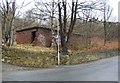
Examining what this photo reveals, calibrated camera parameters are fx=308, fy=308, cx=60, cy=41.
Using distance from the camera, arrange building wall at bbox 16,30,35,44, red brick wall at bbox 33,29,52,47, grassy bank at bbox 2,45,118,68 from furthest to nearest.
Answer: building wall at bbox 16,30,35,44 < red brick wall at bbox 33,29,52,47 < grassy bank at bbox 2,45,118,68

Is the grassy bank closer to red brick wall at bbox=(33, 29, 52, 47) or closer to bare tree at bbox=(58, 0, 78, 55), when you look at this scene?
bare tree at bbox=(58, 0, 78, 55)

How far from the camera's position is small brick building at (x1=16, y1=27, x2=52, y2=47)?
47.8 metres

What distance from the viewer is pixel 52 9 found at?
40844mm

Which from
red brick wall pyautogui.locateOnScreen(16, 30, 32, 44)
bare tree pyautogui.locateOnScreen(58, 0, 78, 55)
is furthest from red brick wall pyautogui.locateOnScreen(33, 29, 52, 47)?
bare tree pyautogui.locateOnScreen(58, 0, 78, 55)

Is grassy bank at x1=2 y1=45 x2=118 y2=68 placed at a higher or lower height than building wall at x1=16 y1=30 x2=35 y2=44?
lower

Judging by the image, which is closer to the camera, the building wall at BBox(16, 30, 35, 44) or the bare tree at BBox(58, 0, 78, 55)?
the bare tree at BBox(58, 0, 78, 55)

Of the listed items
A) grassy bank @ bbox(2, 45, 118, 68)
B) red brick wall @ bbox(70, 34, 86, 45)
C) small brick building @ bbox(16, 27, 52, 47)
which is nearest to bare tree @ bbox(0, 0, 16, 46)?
grassy bank @ bbox(2, 45, 118, 68)

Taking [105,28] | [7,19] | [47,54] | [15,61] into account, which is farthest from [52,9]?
[105,28]

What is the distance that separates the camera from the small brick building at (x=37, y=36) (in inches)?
1882

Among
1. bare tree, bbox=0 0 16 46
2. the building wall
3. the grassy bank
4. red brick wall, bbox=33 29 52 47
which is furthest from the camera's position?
the building wall

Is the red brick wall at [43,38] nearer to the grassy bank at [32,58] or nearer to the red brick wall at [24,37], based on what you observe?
the red brick wall at [24,37]

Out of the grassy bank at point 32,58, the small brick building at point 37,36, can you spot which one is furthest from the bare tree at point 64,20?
the small brick building at point 37,36

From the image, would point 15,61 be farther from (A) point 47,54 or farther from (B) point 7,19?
(B) point 7,19

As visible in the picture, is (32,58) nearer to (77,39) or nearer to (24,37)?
(24,37)
